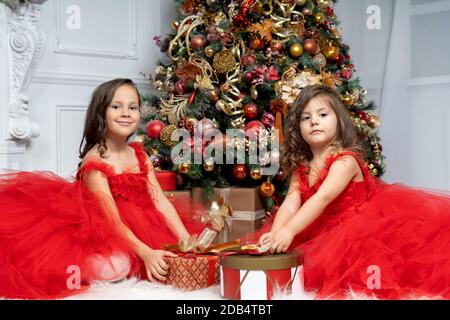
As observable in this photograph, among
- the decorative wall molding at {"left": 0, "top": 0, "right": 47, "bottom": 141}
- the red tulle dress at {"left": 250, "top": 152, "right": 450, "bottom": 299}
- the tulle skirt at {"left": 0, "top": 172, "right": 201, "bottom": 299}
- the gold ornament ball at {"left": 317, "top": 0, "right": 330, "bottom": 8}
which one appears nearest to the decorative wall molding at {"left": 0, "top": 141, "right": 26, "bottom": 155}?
the decorative wall molding at {"left": 0, "top": 0, "right": 47, "bottom": 141}

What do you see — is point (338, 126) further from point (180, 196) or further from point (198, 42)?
point (198, 42)

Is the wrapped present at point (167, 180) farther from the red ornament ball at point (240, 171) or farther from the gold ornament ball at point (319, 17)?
the gold ornament ball at point (319, 17)

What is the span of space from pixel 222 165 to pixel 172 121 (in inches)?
13.7

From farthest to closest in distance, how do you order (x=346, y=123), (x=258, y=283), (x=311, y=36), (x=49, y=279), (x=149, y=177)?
1. (x=311, y=36)
2. (x=149, y=177)
3. (x=346, y=123)
4. (x=49, y=279)
5. (x=258, y=283)

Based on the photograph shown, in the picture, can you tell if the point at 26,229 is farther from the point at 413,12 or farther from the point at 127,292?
the point at 413,12

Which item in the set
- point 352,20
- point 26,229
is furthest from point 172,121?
point 352,20

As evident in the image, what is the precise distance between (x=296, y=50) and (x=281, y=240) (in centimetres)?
123

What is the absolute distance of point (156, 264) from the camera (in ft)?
5.24

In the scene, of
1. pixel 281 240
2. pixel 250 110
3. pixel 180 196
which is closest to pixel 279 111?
pixel 250 110

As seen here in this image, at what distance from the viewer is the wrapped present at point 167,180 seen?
237 cm

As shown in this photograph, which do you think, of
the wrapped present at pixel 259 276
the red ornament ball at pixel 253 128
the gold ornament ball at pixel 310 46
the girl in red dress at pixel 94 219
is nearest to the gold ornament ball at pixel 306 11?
the gold ornament ball at pixel 310 46

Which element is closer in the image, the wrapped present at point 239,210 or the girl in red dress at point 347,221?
the girl in red dress at point 347,221

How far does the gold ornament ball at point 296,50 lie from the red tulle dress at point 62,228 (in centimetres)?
98

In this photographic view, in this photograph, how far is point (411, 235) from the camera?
1510 mm
